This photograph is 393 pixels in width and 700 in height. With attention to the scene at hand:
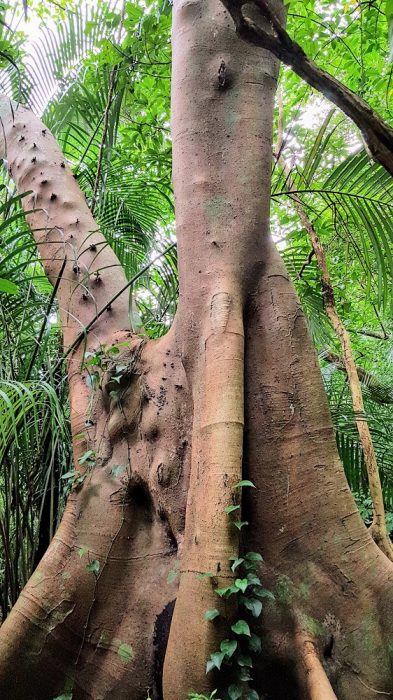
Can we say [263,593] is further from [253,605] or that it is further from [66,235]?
[66,235]

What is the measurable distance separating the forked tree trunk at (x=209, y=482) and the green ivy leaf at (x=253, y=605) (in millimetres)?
82

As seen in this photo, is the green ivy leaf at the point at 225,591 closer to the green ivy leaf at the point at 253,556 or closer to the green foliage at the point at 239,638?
the green foliage at the point at 239,638

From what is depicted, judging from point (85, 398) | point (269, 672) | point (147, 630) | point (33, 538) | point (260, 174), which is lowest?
point (269, 672)

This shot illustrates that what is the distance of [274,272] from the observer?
1947 mm

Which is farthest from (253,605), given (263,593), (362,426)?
(362,426)

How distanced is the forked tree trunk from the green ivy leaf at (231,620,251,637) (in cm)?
3

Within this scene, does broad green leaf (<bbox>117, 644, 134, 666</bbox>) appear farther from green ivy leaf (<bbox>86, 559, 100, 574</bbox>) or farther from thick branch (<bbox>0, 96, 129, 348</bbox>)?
thick branch (<bbox>0, 96, 129, 348</bbox>)

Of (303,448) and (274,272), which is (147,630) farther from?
(274,272)

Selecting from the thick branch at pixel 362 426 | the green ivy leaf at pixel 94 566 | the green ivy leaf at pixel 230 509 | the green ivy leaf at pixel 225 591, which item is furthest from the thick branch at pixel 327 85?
the green ivy leaf at pixel 94 566

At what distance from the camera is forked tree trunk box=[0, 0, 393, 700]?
1506 millimetres

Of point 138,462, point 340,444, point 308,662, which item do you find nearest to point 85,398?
point 138,462

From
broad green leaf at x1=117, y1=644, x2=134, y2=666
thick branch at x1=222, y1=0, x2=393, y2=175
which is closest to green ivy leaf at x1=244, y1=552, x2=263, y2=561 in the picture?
broad green leaf at x1=117, y1=644, x2=134, y2=666

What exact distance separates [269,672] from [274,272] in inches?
49.2

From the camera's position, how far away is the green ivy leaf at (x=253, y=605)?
4.70 feet
